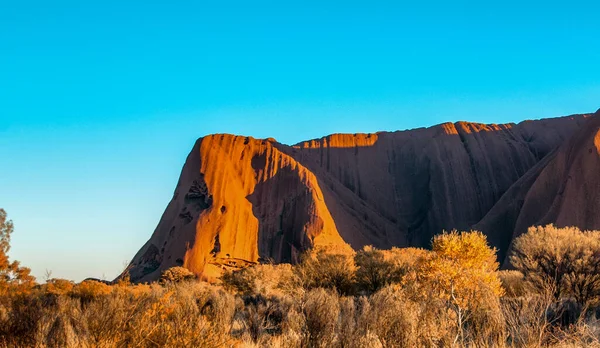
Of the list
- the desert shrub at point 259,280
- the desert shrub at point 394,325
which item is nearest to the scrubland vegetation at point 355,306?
the desert shrub at point 394,325

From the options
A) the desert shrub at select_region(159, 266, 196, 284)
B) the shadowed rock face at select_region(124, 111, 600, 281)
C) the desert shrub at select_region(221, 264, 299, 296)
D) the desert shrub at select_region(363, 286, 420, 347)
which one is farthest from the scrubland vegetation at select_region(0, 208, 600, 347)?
the shadowed rock face at select_region(124, 111, 600, 281)

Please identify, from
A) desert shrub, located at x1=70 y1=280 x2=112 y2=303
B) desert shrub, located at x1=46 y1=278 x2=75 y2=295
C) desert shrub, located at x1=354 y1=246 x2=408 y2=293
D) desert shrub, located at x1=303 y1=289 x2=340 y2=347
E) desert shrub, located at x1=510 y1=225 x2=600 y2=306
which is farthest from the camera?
desert shrub, located at x1=354 y1=246 x2=408 y2=293

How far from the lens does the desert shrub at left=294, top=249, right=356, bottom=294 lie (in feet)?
112

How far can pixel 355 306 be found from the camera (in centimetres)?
2133

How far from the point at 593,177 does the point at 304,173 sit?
38.0 meters

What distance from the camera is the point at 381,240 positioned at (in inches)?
3150

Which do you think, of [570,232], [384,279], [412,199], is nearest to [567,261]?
[570,232]

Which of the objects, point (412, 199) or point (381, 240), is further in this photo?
point (412, 199)

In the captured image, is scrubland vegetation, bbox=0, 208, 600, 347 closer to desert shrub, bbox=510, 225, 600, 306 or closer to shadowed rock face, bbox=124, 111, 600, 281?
desert shrub, bbox=510, 225, 600, 306

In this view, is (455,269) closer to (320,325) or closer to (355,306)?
(355,306)

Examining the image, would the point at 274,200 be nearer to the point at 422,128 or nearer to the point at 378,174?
the point at 378,174

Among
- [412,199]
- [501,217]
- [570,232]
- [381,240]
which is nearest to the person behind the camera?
[570,232]

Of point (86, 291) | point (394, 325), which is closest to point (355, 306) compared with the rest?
point (86, 291)

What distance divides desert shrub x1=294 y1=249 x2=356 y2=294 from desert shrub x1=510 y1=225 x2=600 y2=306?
11.2m
